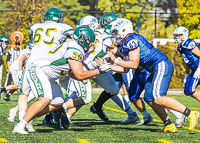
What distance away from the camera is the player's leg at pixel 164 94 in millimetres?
5059

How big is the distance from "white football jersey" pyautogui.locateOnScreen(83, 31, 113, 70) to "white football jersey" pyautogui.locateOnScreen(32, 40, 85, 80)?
2.98 feet

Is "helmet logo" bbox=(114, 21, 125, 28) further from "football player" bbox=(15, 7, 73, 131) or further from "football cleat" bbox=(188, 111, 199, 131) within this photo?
"football cleat" bbox=(188, 111, 199, 131)

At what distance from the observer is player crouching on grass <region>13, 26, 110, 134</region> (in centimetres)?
469

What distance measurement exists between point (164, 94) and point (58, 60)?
4.39 feet

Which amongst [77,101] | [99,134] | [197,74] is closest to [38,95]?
[99,134]

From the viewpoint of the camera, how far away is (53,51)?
491 centimetres

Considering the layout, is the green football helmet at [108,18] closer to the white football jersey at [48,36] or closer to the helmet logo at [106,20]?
the helmet logo at [106,20]

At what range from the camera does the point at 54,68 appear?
192 inches

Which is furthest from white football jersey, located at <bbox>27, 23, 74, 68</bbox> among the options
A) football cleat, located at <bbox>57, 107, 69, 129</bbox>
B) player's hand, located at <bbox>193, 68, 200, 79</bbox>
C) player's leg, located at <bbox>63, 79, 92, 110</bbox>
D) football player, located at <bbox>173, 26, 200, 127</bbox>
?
player's hand, located at <bbox>193, 68, 200, 79</bbox>

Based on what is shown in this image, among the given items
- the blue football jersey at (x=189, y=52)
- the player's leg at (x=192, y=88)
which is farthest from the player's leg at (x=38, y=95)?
the player's leg at (x=192, y=88)

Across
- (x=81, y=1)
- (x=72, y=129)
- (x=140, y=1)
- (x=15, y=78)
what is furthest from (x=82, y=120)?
(x=140, y=1)

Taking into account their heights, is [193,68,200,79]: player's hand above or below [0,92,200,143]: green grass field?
Answer: above

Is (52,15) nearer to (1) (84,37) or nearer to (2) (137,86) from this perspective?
(1) (84,37)

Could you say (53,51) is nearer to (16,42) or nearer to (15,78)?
(15,78)
